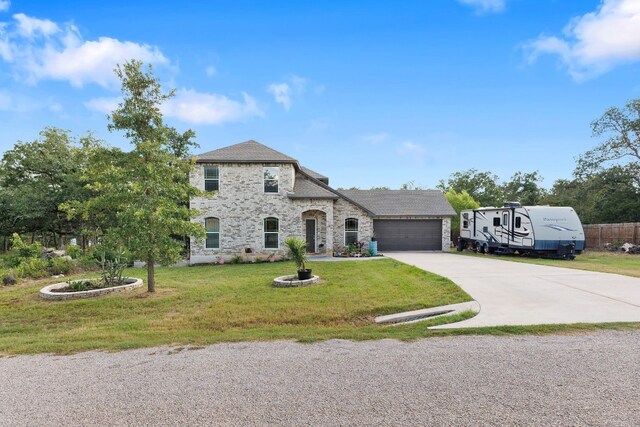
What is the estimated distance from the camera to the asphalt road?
10.1 feet

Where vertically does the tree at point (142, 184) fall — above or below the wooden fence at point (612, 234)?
above

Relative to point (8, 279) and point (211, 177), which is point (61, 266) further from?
point (211, 177)

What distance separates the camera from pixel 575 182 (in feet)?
102

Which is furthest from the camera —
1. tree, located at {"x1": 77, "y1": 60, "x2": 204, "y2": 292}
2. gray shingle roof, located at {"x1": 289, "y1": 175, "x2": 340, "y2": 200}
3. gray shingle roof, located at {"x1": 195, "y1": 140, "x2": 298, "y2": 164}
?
gray shingle roof, located at {"x1": 289, "y1": 175, "x2": 340, "y2": 200}

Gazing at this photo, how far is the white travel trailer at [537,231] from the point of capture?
1695 centimetres

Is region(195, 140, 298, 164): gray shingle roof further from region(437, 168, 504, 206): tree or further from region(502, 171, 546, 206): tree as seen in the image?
region(502, 171, 546, 206): tree

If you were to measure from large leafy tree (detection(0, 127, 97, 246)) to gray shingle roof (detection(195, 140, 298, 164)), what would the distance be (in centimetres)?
883

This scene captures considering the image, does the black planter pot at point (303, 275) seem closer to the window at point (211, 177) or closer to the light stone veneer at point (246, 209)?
the light stone veneer at point (246, 209)

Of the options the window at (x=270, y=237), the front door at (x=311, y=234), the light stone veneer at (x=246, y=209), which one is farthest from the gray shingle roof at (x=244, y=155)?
the front door at (x=311, y=234)

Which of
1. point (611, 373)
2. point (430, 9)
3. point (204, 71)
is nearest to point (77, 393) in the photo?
point (611, 373)

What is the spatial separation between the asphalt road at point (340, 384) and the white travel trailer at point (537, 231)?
533 inches

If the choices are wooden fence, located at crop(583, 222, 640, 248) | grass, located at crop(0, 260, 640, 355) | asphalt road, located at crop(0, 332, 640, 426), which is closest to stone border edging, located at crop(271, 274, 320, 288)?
grass, located at crop(0, 260, 640, 355)

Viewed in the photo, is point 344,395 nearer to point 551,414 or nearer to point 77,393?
point 551,414

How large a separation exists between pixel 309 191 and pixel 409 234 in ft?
26.5
